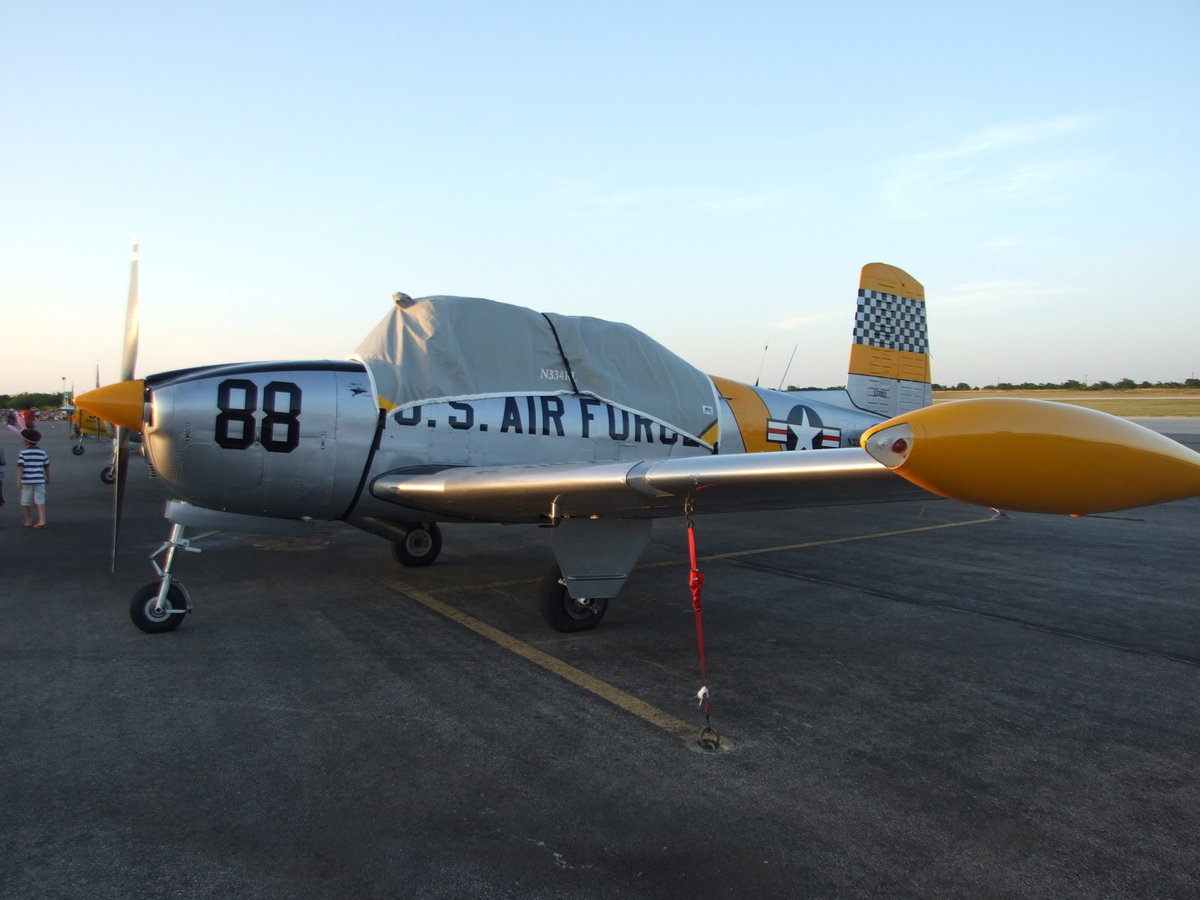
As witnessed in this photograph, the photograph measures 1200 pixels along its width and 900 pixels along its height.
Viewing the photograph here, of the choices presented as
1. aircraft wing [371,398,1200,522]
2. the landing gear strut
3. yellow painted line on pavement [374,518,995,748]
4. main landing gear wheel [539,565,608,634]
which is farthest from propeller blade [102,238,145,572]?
aircraft wing [371,398,1200,522]

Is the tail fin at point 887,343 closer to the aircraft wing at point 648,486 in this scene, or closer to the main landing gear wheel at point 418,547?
the aircraft wing at point 648,486

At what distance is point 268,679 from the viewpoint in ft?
14.2

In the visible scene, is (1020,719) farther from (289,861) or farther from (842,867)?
(289,861)

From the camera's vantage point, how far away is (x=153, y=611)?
5.21 metres

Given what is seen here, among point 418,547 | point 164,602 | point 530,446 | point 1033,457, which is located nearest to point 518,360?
point 530,446

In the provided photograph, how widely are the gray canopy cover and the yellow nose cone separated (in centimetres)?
160

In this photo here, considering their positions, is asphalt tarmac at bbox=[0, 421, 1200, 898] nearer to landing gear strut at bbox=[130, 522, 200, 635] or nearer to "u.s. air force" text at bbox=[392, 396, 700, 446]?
landing gear strut at bbox=[130, 522, 200, 635]

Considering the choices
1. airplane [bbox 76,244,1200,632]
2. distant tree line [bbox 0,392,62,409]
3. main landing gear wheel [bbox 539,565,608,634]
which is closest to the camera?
airplane [bbox 76,244,1200,632]

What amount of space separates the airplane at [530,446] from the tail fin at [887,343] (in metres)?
1.19

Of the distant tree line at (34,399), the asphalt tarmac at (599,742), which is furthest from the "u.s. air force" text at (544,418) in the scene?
the distant tree line at (34,399)

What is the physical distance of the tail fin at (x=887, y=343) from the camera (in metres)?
8.56

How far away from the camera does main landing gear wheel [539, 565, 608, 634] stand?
5.32m

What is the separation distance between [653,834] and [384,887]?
96 cm

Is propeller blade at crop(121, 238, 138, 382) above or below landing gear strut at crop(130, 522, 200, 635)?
above
